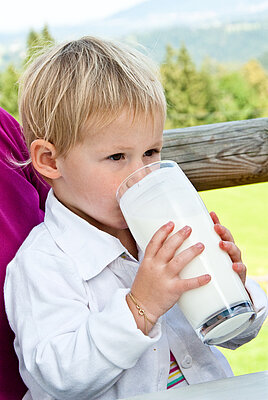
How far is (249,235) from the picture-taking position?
10664 millimetres

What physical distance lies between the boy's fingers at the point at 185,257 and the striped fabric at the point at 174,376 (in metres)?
0.38

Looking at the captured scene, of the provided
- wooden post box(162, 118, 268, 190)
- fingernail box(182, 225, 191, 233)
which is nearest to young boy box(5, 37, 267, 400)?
fingernail box(182, 225, 191, 233)

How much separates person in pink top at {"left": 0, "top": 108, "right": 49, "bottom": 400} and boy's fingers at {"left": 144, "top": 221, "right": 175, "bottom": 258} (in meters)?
0.43

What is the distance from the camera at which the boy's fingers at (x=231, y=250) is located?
1.20m

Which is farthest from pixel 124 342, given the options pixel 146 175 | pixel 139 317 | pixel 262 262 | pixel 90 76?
pixel 262 262

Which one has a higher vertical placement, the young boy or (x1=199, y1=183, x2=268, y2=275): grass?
the young boy

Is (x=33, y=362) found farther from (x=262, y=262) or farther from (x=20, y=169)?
(x=262, y=262)

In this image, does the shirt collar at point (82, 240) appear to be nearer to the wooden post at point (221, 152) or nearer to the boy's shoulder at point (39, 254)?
the boy's shoulder at point (39, 254)

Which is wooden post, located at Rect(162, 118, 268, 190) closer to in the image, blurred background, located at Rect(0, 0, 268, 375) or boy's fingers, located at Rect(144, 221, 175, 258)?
boy's fingers, located at Rect(144, 221, 175, 258)

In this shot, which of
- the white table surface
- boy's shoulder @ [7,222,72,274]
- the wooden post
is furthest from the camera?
the wooden post

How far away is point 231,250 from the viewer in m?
1.22

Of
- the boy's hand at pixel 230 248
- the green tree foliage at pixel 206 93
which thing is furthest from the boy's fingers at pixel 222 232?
the green tree foliage at pixel 206 93

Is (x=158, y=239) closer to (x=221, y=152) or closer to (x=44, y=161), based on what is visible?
(x=44, y=161)

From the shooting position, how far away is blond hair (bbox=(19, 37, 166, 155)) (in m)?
1.38
